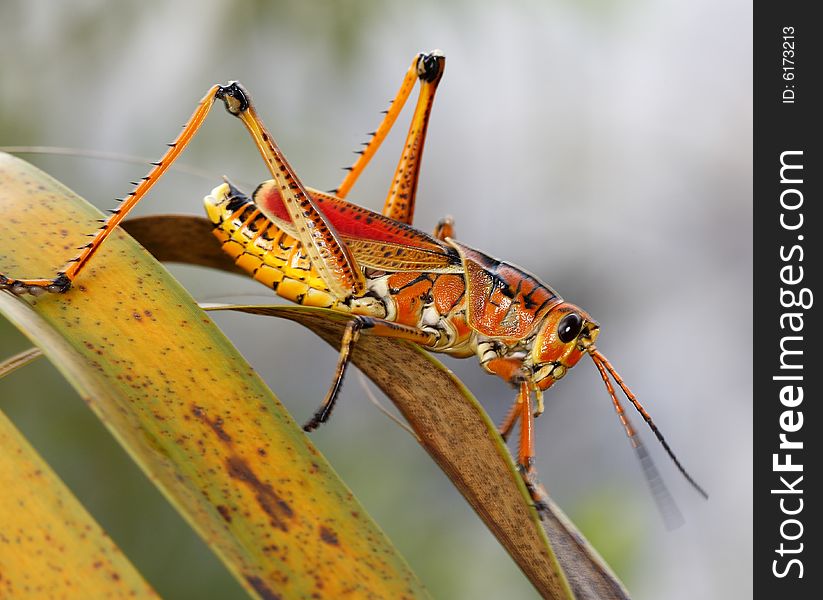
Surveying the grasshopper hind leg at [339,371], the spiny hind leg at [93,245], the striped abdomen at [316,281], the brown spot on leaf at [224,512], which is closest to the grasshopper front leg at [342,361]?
the grasshopper hind leg at [339,371]

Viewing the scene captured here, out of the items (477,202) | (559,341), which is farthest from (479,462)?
(477,202)

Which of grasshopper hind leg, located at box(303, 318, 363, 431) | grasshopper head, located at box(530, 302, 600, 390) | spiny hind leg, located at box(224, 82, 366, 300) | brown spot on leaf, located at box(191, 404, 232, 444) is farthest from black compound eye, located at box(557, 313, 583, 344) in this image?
brown spot on leaf, located at box(191, 404, 232, 444)

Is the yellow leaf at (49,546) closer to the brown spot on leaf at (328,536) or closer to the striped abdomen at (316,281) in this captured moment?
the brown spot on leaf at (328,536)

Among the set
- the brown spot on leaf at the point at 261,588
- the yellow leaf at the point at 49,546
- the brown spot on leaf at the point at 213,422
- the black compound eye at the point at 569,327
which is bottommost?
the brown spot on leaf at the point at 261,588

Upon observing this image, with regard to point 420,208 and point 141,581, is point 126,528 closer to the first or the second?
point 141,581

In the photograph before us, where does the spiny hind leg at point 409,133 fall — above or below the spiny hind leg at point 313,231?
above

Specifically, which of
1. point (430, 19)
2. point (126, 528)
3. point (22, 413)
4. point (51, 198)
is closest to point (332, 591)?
point (51, 198)

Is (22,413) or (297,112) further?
(297,112)
